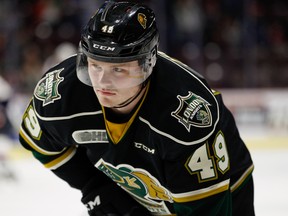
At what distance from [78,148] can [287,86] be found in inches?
173

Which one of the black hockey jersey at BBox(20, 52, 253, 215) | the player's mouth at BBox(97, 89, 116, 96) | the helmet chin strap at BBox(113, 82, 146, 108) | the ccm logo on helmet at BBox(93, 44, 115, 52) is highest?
the ccm logo on helmet at BBox(93, 44, 115, 52)

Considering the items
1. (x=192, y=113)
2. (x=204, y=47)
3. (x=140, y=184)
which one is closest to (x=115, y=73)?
(x=192, y=113)

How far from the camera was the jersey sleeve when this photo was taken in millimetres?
2320

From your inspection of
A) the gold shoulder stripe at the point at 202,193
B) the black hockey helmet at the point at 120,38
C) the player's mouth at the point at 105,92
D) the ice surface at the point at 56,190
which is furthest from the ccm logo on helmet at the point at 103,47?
the ice surface at the point at 56,190

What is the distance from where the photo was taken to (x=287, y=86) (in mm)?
6504

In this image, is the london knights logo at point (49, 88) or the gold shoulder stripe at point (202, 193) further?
the london knights logo at point (49, 88)

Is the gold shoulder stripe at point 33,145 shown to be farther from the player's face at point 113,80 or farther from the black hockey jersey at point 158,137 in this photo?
the player's face at point 113,80

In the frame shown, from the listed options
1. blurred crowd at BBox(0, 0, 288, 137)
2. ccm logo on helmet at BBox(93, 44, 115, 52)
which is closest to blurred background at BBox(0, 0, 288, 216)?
blurred crowd at BBox(0, 0, 288, 137)

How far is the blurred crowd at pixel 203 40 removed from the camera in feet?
21.4

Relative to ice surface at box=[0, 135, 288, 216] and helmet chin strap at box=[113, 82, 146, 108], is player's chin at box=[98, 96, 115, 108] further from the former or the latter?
ice surface at box=[0, 135, 288, 216]

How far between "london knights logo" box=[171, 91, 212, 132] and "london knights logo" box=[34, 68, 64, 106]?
439mm

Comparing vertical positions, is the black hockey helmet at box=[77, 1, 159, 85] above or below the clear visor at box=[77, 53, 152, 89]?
above

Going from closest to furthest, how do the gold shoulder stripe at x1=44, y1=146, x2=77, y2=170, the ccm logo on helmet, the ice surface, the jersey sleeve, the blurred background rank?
1. the ccm logo on helmet
2. the jersey sleeve
3. the gold shoulder stripe at x1=44, y1=146, x2=77, y2=170
4. the ice surface
5. the blurred background

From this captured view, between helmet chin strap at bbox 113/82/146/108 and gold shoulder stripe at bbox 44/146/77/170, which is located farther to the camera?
gold shoulder stripe at bbox 44/146/77/170
